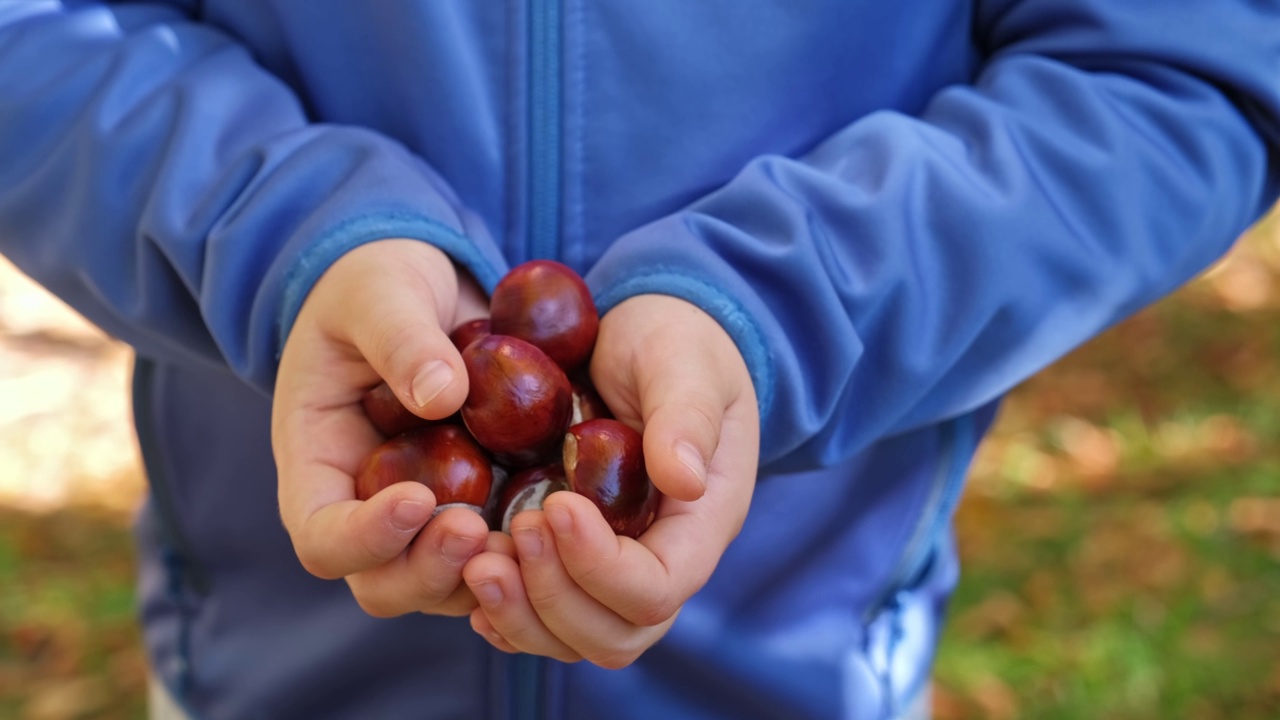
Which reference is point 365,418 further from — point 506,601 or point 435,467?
point 506,601

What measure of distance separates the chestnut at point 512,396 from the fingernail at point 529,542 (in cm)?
23

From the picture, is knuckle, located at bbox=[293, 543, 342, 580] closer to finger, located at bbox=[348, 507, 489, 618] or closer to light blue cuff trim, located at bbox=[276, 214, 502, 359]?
finger, located at bbox=[348, 507, 489, 618]

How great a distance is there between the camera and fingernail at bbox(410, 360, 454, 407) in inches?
40.2

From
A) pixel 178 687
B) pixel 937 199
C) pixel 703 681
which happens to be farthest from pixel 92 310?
pixel 937 199

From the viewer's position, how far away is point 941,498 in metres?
1.53

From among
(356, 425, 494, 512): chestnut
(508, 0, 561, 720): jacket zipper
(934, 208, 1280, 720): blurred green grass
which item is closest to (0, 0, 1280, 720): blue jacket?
(508, 0, 561, 720): jacket zipper

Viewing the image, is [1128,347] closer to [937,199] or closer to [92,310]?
[937,199]

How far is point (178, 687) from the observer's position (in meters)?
1.59

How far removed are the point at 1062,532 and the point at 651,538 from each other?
2823 millimetres

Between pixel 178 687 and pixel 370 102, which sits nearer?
pixel 370 102

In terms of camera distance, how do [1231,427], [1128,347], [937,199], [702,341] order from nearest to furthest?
[702,341], [937,199], [1231,427], [1128,347]

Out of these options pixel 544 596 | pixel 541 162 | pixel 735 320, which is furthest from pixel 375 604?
pixel 541 162

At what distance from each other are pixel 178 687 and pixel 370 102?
0.85 m

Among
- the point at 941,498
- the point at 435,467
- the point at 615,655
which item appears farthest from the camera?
the point at 941,498
